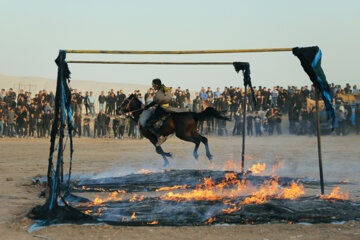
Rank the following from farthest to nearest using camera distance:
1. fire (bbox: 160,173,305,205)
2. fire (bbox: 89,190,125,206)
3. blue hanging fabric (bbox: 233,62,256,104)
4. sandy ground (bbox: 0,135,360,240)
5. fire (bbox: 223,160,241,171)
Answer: fire (bbox: 223,160,241,171)
blue hanging fabric (bbox: 233,62,256,104)
fire (bbox: 89,190,125,206)
fire (bbox: 160,173,305,205)
sandy ground (bbox: 0,135,360,240)

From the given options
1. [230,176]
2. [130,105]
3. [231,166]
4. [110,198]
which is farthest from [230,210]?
[231,166]

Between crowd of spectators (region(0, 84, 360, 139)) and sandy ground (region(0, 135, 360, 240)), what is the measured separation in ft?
5.20

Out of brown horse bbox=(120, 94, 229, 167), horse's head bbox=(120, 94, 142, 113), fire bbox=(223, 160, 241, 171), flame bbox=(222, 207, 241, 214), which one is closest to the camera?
flame bbox=(222, 207, 241, 214)

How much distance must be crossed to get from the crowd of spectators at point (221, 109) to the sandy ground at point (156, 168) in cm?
159

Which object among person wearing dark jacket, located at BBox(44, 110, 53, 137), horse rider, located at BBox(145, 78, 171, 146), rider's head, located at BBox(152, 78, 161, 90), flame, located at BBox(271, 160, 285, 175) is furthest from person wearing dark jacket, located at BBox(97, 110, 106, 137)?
rider's head, located at BBox(152, 78, 161, 90)

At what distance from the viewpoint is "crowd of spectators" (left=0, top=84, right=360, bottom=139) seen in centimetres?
2998

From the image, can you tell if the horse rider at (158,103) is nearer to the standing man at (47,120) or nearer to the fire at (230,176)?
the fire at (230,176)

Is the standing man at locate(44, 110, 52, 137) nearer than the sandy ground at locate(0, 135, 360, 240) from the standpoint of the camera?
No

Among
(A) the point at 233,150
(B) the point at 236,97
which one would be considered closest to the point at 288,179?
(A) the point at 233,150

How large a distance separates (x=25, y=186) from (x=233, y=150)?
1304 centimetres

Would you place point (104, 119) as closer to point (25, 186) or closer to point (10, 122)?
point (10, 122)

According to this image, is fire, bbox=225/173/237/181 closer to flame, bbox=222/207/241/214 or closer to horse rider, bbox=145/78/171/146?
horse rider, bbox=145/78/171/146

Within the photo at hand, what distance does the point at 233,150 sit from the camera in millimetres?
23016

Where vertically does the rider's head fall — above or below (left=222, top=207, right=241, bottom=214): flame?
above
